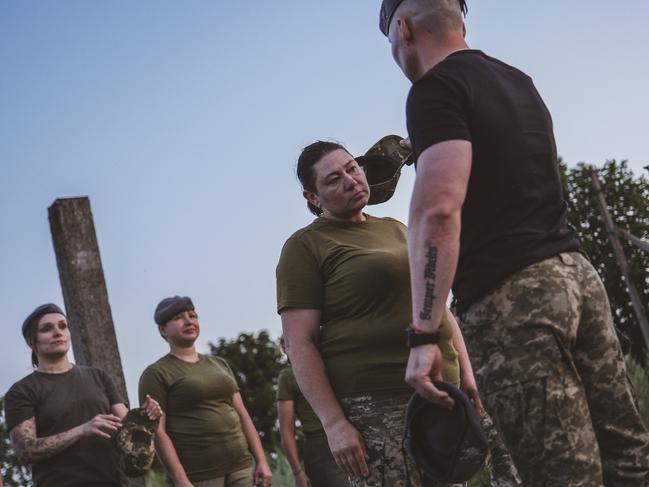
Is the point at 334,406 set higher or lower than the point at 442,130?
lower

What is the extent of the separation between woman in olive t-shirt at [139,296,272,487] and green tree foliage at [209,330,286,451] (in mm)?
25528

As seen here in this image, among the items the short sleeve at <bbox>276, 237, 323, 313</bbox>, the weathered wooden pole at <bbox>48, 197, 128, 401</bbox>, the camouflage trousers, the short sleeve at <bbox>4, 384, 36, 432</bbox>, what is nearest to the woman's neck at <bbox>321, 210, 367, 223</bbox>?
the short sleeve at <bbox>276, 237, 323, 313</bbox>

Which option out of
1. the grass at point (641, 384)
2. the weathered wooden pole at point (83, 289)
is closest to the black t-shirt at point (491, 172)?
the weathered wooden pole at point (83, 289)

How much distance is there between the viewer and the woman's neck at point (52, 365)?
5293mm

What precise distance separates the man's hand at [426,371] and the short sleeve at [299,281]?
86cm

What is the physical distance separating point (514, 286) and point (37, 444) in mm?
3416

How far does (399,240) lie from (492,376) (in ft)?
3.86

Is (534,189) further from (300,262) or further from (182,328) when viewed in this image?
(182,328)

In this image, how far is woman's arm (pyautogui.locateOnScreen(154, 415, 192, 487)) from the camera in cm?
583

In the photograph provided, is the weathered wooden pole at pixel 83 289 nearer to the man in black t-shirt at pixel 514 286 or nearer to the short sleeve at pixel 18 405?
the short sleeve at pixel 18 405

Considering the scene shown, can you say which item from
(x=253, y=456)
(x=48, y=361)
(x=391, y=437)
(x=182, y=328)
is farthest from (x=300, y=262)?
(x=253, y=456)

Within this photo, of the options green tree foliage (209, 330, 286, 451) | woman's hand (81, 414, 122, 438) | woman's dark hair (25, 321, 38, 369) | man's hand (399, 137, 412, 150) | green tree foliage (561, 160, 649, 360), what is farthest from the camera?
green tree foliage (209, 330, 286, 451)

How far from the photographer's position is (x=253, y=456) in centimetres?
660

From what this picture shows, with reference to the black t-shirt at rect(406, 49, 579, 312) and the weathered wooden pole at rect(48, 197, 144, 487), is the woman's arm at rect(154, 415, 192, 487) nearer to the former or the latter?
the weathered wooden pole at rect(48, 197, 144, 487)
